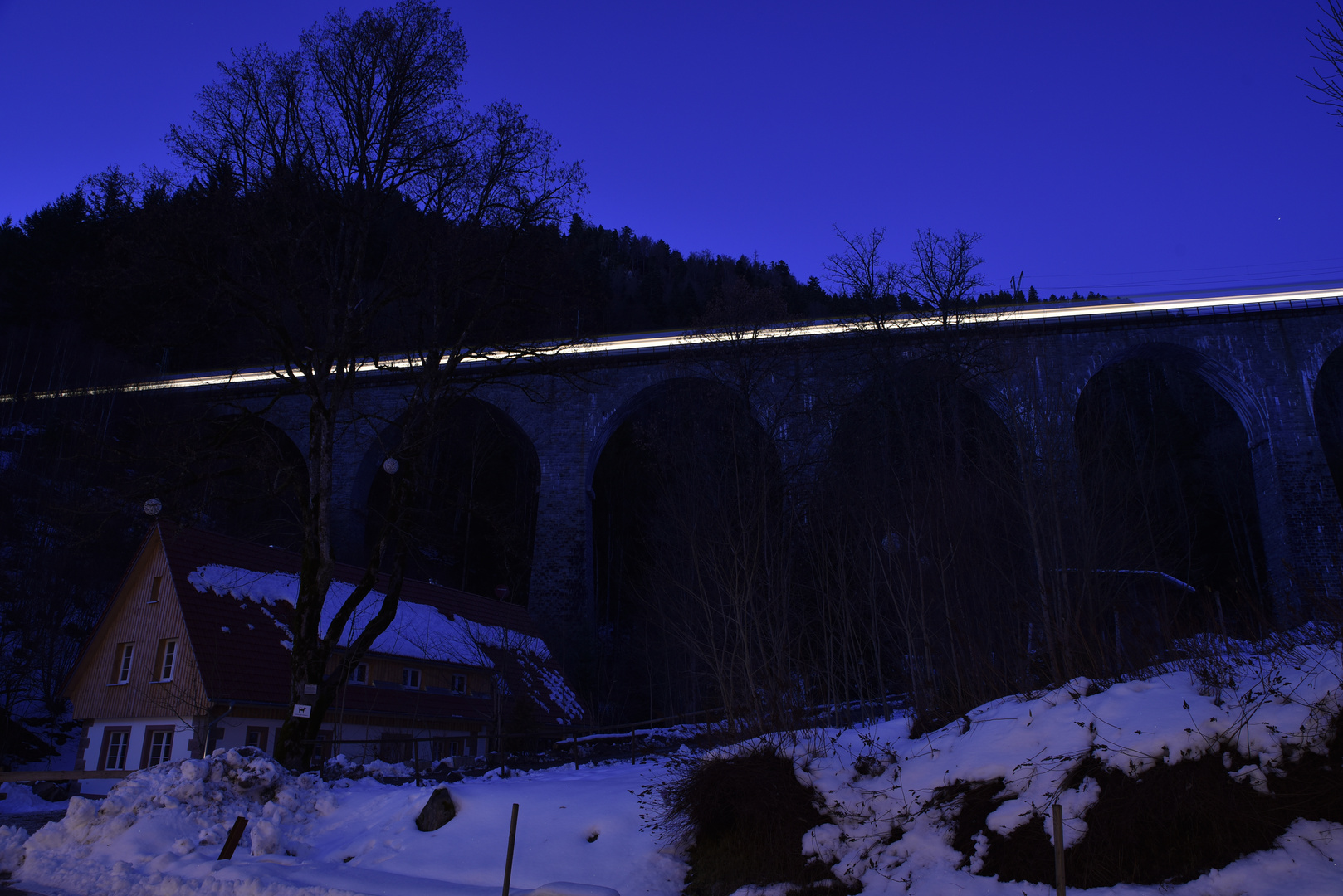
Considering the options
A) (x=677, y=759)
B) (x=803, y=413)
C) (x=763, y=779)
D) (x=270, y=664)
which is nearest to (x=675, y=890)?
(x=763, y=779)

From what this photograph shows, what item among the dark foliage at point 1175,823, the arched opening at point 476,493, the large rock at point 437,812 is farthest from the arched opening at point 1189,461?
the arched opening at point 476,493

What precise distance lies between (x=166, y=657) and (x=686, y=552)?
35.6 ft

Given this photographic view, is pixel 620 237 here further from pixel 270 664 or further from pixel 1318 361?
pixel 270 664

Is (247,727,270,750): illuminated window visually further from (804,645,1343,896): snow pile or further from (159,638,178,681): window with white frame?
(804,645,1343,896): snow pile

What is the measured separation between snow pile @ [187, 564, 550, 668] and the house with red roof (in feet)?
0.12

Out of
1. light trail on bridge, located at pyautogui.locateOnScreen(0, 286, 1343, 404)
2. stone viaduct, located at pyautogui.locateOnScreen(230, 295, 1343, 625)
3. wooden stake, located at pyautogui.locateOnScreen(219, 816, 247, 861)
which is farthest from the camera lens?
light trail on bridge, located at pyautogui.locateOnScreen(0, 286, 1343, 404)

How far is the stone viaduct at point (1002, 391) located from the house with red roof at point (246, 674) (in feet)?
19.6

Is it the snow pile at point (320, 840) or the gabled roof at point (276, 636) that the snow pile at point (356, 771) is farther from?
the gabled roof at point (276, 636)

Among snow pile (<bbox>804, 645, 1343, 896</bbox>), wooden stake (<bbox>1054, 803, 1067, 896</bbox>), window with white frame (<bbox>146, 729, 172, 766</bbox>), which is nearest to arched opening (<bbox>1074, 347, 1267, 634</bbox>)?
snow pile (<bbox>804, 645, 1343, 896</bbox>)

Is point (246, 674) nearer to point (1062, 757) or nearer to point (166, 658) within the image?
point (166, 658)

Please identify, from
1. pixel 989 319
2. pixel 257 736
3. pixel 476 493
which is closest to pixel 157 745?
pixel 257 736

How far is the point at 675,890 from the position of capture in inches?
288

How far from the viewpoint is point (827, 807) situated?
7.04 metres

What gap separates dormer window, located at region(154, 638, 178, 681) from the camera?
16.0 metres
